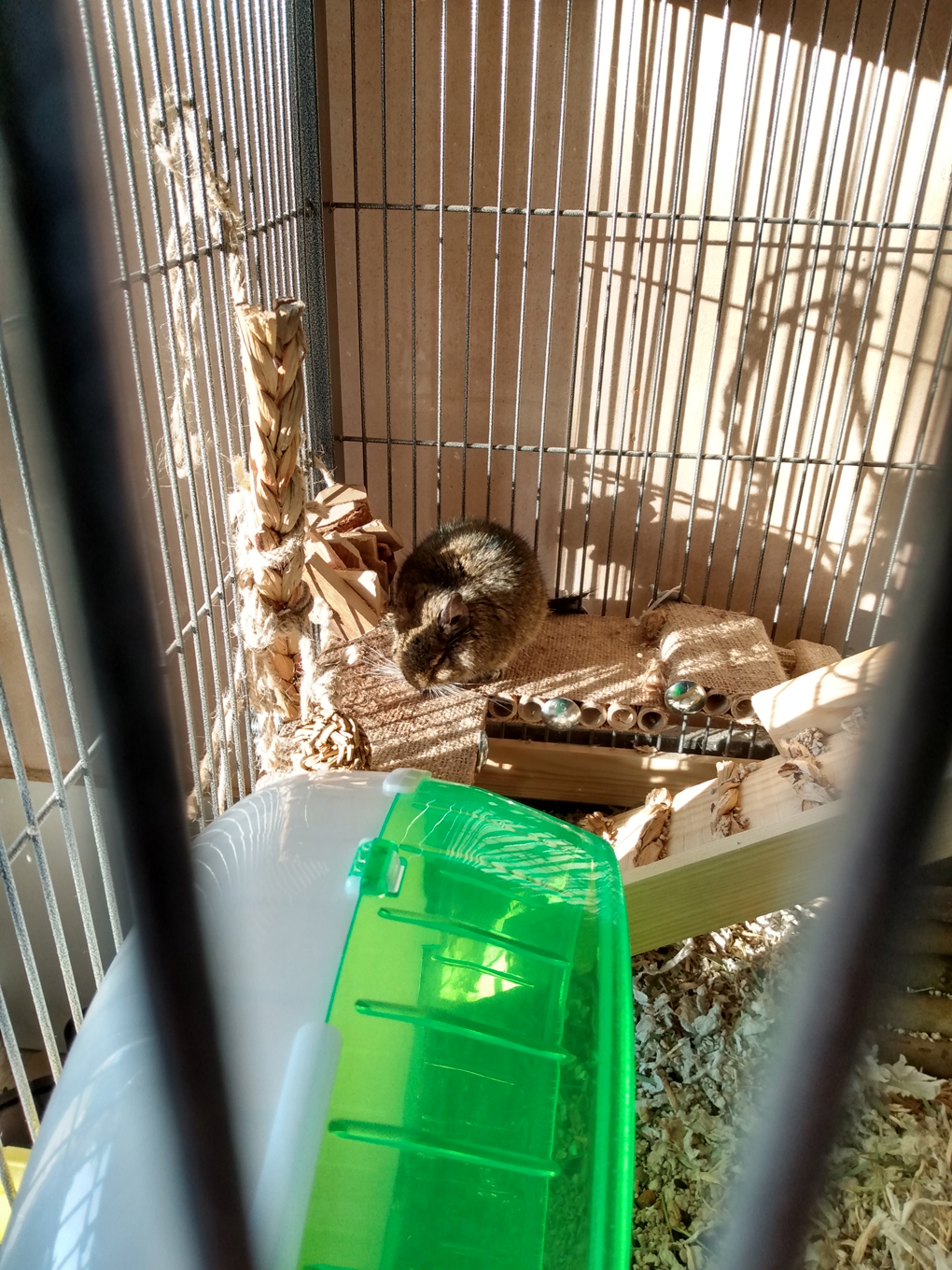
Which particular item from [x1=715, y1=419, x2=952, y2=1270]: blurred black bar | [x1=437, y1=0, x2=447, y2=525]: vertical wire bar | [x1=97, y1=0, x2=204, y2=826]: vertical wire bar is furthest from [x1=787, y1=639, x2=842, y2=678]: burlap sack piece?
[x1=715, y1=419, x2=952, y2=1270]: blurred black bar

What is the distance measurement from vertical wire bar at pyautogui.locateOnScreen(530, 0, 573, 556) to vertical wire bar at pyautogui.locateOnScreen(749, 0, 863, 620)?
0.41 metres

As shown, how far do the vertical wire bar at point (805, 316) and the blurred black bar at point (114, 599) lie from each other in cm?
157

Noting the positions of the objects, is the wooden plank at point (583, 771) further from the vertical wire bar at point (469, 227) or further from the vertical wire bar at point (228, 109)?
the vertical wire bar at point (228, 109)

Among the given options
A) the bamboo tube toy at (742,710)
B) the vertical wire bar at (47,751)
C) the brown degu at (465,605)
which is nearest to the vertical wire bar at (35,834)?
the vertical wire bar at (47,751)

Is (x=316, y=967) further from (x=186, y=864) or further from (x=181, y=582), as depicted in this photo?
(x=181, y=582)

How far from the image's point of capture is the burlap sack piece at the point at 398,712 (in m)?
1.29

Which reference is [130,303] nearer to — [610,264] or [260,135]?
[260,135]

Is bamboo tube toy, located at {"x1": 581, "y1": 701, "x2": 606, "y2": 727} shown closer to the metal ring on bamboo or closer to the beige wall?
the metal ring on bamboo

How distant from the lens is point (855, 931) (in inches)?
6.2

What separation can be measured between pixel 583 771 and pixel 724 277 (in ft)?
2.98

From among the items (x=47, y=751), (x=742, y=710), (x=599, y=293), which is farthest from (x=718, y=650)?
(x=47, y=751)

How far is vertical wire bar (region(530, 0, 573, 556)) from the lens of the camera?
1391mm

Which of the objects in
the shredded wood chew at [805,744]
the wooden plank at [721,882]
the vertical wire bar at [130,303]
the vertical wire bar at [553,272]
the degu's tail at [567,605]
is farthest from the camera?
A: the degu's tail at [567,605]

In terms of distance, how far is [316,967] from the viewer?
1.90 feet
